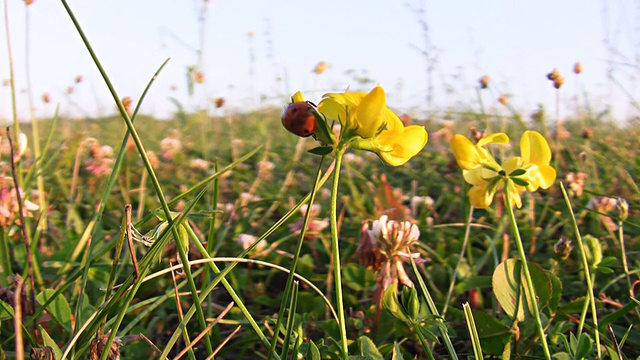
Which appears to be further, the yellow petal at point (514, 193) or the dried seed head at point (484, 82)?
the dried seed head at point (484, 82)

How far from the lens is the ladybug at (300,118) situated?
536 mm

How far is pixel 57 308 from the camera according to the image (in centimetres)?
77

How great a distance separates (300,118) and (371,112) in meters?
0.07

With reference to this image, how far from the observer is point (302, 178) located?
2227 millimetres

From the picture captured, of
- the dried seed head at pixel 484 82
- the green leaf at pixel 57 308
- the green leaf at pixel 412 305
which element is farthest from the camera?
the dried seed head at pixel 484 82

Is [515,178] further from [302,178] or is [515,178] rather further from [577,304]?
[302,178]

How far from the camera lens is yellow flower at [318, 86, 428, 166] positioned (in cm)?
56

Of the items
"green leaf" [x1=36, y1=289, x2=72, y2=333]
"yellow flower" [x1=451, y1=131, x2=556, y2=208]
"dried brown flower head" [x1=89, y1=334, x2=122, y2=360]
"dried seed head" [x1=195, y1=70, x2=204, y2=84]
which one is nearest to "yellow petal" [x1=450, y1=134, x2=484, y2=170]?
"yellow flower" [x1=451, y1=131, x2=556, y2=208]

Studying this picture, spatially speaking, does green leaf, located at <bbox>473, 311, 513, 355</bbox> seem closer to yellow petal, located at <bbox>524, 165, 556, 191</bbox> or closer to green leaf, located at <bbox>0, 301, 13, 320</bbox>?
yellow petal, located at <bbox>524, 165, 556, 191</bbox>

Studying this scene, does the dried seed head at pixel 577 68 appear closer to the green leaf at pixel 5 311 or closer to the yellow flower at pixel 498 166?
the yellow flower at pixel 498 166

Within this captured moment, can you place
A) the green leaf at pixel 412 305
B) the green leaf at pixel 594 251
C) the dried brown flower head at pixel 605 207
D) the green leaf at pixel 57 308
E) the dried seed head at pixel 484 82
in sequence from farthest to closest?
the dried seed head at pixel 484 82 → the dried brown flower head at pixel 605 207 → the green leaf at pixel 594 251 → the green leaf at pixel 57 308 → the green leaf at pixel 412 305

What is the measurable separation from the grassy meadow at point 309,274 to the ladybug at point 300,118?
0.02m

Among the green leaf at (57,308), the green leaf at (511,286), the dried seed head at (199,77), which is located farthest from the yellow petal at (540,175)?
the dried seed head at (199,77)

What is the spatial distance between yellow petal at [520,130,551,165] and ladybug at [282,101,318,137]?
34 centimetres
